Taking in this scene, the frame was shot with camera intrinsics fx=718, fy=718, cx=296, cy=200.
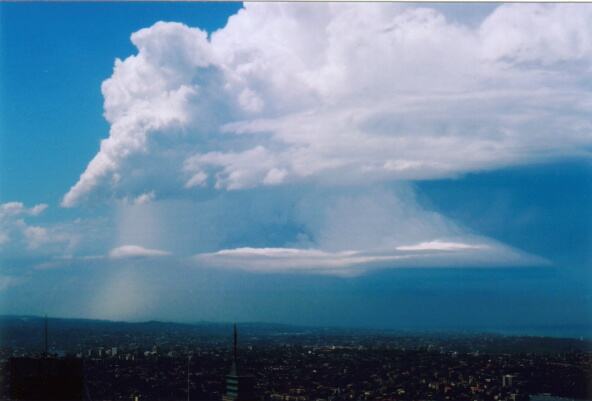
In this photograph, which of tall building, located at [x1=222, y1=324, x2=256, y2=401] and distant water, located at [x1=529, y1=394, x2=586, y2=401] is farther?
tall building, located at [x1=222, y1=324, x2=256, y2=401]

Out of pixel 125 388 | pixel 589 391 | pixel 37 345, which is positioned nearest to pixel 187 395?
pixel 125 388

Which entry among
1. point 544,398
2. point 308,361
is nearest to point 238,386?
point 308,361

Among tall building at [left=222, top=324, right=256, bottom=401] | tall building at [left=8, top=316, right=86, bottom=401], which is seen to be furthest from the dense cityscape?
tall building at [left=8, top=316, right=86, bottom=401]

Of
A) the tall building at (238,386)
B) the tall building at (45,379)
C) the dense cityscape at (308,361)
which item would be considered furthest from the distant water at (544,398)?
the tall building at (45,379)

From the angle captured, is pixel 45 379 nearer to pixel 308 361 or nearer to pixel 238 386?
pixel 238 386

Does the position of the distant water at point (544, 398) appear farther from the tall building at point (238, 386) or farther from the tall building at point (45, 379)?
the tall building at point (45, 379)

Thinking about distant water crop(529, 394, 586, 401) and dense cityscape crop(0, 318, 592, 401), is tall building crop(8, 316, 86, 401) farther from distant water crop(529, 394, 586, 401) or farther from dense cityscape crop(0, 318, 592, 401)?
distant water crop(529, 394, 586, 401)
